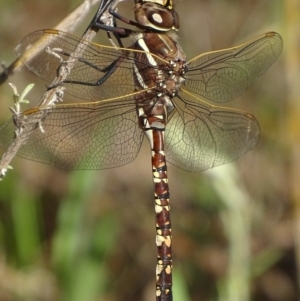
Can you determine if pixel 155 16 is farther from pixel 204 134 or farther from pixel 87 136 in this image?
pixel 204 134

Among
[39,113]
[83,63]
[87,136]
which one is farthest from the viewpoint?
[87,136]

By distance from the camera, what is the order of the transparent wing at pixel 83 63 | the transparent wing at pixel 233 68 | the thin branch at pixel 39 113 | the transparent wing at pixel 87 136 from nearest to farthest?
the thin branch at pixel 39 113 → the transparent wing at pixel 83 63 → the transparent wing at pixel 87 136 → the transparent wing at pixel 233 68

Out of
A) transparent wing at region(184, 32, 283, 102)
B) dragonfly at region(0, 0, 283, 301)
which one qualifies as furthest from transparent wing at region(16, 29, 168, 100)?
transparent wing at region(184, 32, 283, 102)

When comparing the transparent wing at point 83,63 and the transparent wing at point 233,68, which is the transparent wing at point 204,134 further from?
the transparent wing at point 83,63

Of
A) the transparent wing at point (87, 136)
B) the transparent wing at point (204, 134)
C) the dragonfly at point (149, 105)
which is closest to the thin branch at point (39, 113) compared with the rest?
the dragonfly at point (149, 105)

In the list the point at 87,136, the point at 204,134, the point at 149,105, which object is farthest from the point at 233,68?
the point at 87,136
